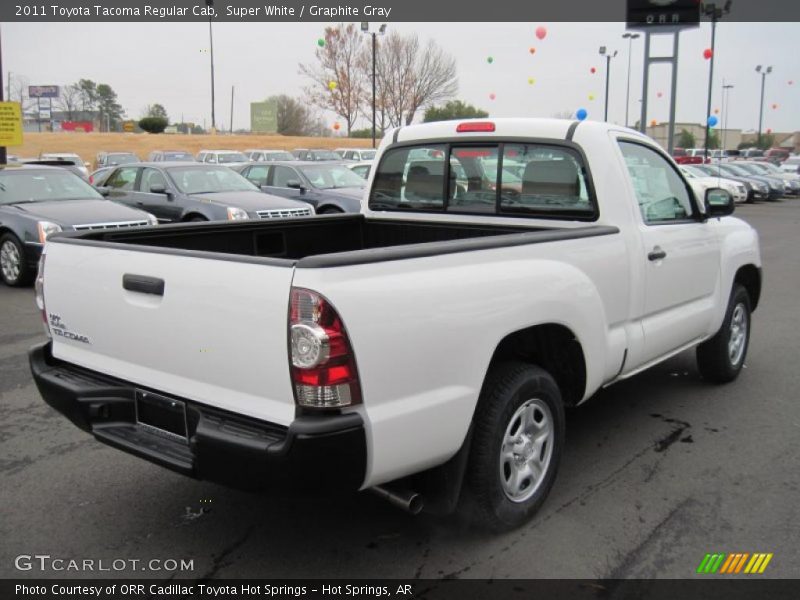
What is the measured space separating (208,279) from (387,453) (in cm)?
94

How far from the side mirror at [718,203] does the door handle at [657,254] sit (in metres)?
0.89

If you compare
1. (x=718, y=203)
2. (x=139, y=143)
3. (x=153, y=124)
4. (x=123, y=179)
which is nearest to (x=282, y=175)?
(x=123, y=179)

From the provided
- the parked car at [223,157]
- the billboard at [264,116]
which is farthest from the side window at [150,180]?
the billboard at [264,116]

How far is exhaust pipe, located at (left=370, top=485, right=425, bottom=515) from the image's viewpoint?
302cm

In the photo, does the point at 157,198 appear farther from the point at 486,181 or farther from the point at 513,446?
the point at 513,446

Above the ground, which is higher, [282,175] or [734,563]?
[282,175]

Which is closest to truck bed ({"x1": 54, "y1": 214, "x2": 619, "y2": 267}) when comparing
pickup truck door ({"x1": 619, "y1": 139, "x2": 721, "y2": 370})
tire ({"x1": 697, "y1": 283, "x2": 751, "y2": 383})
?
pickup truck door ({"x1": 619, "y1": 139, "x2": 721, "y2": 370})

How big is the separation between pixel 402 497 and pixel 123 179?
41.5 ft

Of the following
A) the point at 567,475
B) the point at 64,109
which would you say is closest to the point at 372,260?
the point at 567,475

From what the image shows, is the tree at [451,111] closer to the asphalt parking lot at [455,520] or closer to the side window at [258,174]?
the side window at [258,174]

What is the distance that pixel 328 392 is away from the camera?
2.60m

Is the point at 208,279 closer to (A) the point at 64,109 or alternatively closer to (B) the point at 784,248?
(B) the point at 784,248

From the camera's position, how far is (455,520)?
3.46m

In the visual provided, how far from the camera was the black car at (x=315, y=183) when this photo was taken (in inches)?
597
